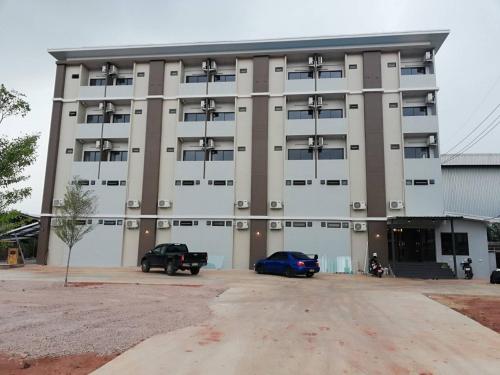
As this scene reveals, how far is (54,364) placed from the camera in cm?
577

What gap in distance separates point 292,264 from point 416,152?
13.7 m

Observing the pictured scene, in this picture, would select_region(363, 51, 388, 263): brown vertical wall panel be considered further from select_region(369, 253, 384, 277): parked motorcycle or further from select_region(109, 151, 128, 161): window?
select_region(109, 151, 128, 161): window

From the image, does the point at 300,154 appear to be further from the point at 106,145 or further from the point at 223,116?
the point at 106,145

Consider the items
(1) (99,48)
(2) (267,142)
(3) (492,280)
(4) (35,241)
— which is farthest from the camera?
(4) (35,241)

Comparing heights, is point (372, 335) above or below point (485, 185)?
below

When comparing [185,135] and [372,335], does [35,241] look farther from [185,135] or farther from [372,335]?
[372,335]

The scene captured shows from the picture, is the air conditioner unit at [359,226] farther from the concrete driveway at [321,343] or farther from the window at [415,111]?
the concrete driveway at [321,343]

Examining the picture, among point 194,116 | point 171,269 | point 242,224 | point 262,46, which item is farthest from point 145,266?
point 262,46

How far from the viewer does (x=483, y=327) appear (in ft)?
28.8

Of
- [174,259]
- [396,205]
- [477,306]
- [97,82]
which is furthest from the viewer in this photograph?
[97,82]

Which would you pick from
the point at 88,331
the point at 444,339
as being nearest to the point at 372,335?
the point at 444,339

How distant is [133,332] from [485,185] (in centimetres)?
3643

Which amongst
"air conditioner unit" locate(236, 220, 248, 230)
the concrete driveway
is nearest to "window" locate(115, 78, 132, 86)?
"air conditioner unit" locate(236, 220, 248, 230)

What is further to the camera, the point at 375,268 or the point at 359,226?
the point at 359,226
